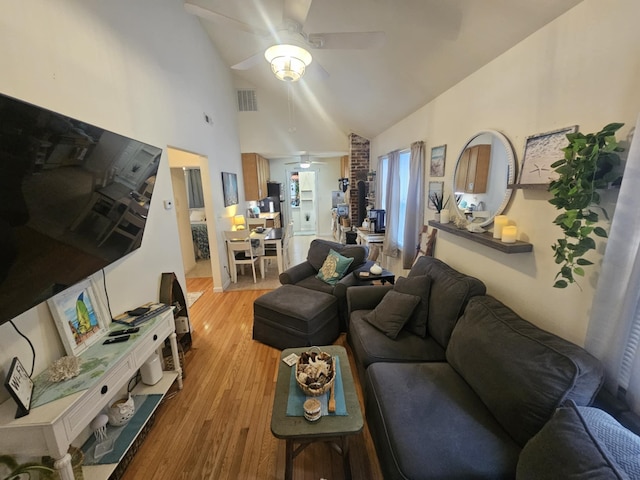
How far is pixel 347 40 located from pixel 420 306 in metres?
1.98

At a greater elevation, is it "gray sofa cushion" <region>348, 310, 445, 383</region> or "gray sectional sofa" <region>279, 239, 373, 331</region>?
"gray sectional sofa" <region>279, 239, 373, 331</region>

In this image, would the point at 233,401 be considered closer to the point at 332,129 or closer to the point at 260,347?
the point at 260,347

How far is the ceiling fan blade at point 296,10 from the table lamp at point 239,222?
11.7 feet

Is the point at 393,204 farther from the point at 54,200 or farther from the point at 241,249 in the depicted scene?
the point at 54,200

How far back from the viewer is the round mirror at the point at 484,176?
180cm

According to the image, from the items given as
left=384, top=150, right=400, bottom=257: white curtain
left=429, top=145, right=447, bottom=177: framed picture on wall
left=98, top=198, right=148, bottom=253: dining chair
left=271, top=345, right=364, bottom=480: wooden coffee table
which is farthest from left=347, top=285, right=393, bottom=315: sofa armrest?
left=98, top=198, right=148, bottom=253: dining chair

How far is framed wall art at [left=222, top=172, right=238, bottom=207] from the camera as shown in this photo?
4.54m

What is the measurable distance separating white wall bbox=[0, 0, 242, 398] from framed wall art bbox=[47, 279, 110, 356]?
0.05 metres

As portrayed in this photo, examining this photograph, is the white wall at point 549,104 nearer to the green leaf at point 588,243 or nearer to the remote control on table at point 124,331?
the green leaf at point 588,243

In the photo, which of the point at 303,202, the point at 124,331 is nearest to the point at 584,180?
the point at 124,331

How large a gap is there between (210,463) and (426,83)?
3.46 m

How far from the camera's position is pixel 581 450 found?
2.82 ft

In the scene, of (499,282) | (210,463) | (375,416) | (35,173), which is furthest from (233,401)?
(499,282)

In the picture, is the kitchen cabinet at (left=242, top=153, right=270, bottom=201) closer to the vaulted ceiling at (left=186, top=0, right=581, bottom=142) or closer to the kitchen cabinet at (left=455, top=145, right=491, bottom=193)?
the vaulted ceiling at (left=186, top=0, right=581, bottom=142)
